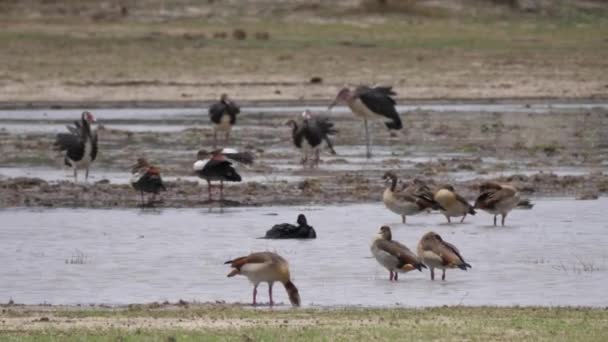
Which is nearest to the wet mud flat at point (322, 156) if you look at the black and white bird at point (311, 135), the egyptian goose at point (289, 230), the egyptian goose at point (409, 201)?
the black and white bird at point (311, 135)

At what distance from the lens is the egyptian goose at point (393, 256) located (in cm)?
Answer: 1306

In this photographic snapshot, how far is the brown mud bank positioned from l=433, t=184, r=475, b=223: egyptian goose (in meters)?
1.97

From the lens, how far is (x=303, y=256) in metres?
14.9

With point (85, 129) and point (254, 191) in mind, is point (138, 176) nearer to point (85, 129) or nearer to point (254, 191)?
point (254, 191)

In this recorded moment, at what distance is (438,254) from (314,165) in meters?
9.85

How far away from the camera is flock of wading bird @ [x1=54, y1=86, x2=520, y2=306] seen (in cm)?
1205

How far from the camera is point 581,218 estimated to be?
17469mm

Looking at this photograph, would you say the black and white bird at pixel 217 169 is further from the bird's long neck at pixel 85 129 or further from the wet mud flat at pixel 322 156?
the bird's long neck at pixel 85 129

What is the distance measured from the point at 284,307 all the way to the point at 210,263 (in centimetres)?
275

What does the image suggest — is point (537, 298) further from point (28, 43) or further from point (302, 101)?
point (28, 43)

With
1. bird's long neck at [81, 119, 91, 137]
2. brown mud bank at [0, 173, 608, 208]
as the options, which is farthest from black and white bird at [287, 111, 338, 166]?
bird's long neck at [81, 119, 91, 137]

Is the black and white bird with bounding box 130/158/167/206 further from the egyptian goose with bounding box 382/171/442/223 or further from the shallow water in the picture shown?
the shallow water

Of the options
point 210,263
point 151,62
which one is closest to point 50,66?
point 151,62

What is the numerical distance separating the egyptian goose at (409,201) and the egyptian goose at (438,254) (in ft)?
11.7
